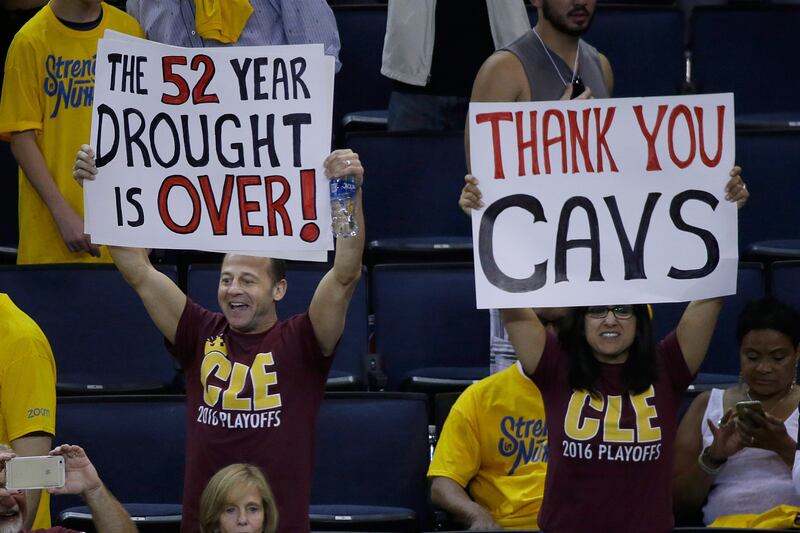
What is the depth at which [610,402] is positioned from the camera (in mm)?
4109

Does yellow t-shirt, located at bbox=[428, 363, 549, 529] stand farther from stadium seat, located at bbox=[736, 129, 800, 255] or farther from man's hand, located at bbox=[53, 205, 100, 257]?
stadium seat, located at bbox=[736, 129, 800, 255]

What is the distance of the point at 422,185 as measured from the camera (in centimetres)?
631

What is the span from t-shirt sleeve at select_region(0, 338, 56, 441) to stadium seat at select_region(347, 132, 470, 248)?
2.19 metres

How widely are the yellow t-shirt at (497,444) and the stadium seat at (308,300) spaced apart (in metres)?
0.74

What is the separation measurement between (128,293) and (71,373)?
357 mm

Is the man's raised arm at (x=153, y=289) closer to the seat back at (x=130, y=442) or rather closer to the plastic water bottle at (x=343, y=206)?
the plastic water bottle at (x=343, y=206)

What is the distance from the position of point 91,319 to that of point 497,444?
1.66m

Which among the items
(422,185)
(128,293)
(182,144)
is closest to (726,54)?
(422,185)

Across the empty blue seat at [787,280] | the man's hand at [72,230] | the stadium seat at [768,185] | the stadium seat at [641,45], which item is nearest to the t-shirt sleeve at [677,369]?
the empty blue seat at [787,280]

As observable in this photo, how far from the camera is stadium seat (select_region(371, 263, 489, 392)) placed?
565 centimetres

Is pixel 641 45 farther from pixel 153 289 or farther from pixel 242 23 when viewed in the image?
pixel 153 289

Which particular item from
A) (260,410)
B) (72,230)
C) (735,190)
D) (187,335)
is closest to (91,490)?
(260,410)

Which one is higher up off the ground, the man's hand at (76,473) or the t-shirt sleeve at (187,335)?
the t-shirt sleeve at (187,335)

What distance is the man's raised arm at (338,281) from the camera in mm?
4091
